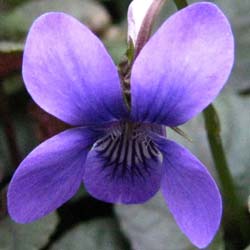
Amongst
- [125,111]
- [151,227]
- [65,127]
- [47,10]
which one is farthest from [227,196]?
[47,10]

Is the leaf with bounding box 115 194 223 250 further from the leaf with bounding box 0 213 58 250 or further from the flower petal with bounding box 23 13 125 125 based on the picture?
the flower petal with bounding box 23 13 125 125

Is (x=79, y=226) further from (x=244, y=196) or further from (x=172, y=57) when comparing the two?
(x=172, y=57)

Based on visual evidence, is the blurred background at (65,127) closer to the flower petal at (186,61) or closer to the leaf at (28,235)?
the leaf at (28,235)

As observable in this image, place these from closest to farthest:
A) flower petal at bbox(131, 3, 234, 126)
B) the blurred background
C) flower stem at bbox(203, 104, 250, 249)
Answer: flower petal at bbox(131, 3, 234, 126) → flower stem at bbox(203, 104, 250, 249) → the blurred background

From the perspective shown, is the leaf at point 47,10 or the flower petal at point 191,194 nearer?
the flower petal at point 191,194

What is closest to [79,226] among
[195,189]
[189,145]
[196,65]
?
[189,145]

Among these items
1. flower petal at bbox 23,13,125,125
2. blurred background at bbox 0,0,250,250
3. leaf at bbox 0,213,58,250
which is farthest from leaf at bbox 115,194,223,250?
flower petal at bbox 23,13,125,125

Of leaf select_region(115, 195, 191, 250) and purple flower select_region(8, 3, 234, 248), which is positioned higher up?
purple flower select_region(8, 3, 234, 248)

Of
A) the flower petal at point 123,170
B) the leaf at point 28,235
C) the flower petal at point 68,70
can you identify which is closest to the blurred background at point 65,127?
the leaf at point 28,235
